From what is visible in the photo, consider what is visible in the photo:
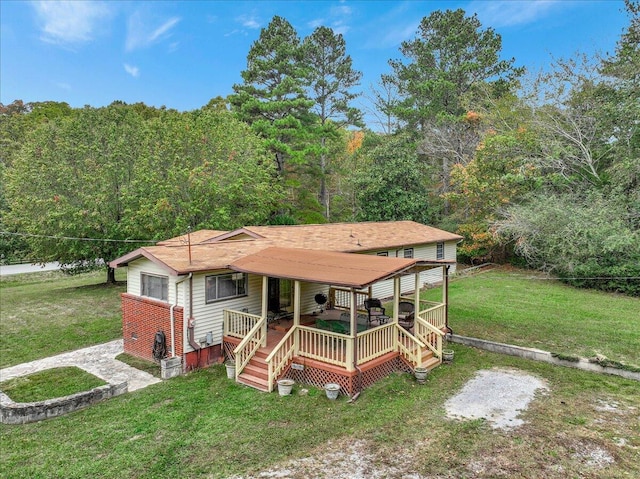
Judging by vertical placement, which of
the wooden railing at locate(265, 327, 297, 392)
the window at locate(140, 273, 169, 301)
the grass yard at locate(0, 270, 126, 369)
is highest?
the window at locate(140, 273, 169, 301)

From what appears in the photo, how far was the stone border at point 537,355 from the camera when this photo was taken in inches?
354

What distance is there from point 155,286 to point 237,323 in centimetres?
248

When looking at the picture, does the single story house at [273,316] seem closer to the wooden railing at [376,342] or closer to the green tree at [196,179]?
the wooden railing at [376,342]

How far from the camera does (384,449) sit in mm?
6148

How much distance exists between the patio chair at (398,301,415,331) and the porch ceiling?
2.14 meters

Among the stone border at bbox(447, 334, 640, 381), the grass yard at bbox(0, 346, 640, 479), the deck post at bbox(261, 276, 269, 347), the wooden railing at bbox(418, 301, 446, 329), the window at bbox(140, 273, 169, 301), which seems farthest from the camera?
the wooden railing at bbox(418, 301, 446, 329)

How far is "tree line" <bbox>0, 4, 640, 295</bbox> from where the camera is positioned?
19.2 metres

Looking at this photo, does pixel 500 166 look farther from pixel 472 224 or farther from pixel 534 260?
pixel 534 260

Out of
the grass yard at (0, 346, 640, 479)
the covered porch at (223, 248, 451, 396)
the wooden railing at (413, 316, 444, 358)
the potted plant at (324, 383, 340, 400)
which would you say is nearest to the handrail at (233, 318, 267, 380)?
the covered porch at (223, 248, 451, 396)

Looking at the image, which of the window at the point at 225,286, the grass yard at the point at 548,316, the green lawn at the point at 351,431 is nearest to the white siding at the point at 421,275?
the grass yard at the point at 548,316

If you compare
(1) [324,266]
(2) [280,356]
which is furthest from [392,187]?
(2) [280,356]

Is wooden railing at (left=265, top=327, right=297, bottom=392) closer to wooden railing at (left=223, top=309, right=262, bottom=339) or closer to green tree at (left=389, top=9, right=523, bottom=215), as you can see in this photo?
wooden railing at (left=223, top=309, right=262, bottom=339)

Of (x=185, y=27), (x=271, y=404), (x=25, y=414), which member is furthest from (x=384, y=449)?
(x=185, y=27)

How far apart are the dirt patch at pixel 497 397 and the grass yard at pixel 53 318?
10.8 metres
